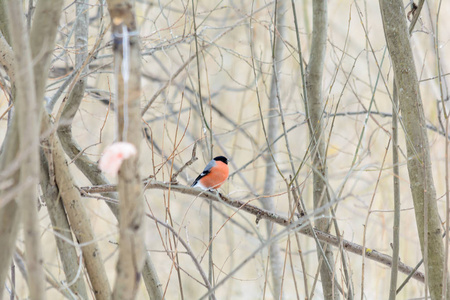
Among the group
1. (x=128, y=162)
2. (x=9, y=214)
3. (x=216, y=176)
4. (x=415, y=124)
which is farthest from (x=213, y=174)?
(x=128, y=162)

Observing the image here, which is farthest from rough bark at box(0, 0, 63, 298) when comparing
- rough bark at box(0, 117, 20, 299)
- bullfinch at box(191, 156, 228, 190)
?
→ bullfinch at box(191, 156, 228, 190)

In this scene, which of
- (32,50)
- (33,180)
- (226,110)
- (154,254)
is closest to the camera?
(33,180)

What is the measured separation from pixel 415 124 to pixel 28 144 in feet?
4.09

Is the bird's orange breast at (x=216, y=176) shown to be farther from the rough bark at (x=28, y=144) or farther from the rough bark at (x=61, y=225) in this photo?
the rough bark at (x=28, y=144)

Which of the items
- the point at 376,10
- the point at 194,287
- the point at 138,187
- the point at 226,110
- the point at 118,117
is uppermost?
the point at 376,10

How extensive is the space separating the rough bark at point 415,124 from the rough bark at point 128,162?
101 cm

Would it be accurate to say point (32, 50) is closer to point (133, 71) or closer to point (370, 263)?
point (133, 71)

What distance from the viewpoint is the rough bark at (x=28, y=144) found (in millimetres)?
881

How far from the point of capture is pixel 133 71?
37.5 inches

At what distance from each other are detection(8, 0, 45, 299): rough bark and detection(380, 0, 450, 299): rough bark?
3.89 feet

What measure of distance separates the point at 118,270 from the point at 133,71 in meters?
0.38

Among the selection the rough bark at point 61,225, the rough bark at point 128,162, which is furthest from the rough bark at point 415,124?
the rough bark at point 61,225

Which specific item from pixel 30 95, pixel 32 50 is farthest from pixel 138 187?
pixel 32 50

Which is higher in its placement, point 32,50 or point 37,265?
→ point 32,50
